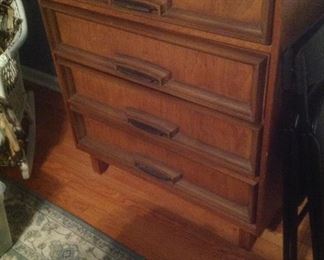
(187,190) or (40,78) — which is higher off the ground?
(187,190)

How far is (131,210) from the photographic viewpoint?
1.34 meters

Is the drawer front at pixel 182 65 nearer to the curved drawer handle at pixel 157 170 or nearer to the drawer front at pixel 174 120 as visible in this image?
the drawer front at pixel 174 120

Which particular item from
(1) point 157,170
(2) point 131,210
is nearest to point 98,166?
(2) point 131,210

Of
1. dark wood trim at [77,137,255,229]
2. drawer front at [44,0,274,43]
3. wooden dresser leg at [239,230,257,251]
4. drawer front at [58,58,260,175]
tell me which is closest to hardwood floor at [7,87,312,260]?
wooden dresser leg at [239,230,257,251]

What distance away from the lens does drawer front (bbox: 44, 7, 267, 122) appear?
2.75 ft

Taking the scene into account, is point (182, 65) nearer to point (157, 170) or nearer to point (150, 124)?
point (150, 124)

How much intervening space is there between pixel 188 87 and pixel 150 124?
0.18 meters

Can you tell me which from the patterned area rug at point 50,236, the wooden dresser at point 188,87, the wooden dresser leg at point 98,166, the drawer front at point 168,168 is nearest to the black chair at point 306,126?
the wooden dresser at point 188,87

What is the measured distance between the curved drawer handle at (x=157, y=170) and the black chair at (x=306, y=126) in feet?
1.11

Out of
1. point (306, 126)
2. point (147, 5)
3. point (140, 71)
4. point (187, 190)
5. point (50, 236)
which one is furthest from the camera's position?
point (50, 236)

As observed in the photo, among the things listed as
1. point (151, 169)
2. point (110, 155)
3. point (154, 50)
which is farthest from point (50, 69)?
point (154, 50)

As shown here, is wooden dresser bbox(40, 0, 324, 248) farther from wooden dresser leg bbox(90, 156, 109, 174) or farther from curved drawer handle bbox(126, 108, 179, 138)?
wooden dresser leg bbox(90, 156, 109, 174)

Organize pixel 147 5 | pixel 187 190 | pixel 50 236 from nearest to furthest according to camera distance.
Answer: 1. pixel 147 5
2. pixel 187 190
3. pixel 50 236

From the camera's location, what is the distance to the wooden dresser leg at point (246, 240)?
1.16m
